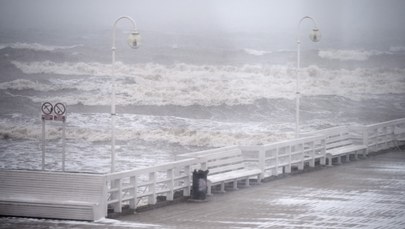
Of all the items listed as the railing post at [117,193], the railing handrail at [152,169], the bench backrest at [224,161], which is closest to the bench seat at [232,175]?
the bench backrest at [224,161]

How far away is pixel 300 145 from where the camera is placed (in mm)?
21594

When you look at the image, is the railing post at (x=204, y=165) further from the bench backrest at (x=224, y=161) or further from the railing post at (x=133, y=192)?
the railing post at (x=133, y=192)

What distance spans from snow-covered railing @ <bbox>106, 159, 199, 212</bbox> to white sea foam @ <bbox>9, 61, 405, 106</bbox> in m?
31.3

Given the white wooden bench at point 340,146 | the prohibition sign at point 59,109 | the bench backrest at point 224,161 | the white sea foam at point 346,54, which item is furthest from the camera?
the white sea foam at point 346,54

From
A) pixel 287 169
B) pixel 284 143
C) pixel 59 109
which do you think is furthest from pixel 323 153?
pixel 59 109

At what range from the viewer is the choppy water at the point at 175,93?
3512 centimetres

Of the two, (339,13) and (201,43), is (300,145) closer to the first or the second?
(339,13)

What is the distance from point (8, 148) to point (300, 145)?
546 inches

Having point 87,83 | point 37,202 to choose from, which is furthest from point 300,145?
point 87,83

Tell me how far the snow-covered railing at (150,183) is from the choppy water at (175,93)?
9422 mm

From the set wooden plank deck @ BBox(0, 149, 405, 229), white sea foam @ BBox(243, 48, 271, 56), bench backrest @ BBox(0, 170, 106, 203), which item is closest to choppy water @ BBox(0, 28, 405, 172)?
white sea foam @ BBox(243, 48, 271, 56)

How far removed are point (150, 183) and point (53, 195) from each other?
6.27 feet

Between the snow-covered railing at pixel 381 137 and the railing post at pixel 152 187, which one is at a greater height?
the snow-covered railing at pixel 381 137

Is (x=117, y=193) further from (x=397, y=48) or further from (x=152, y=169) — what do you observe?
(x=397, y=48)
